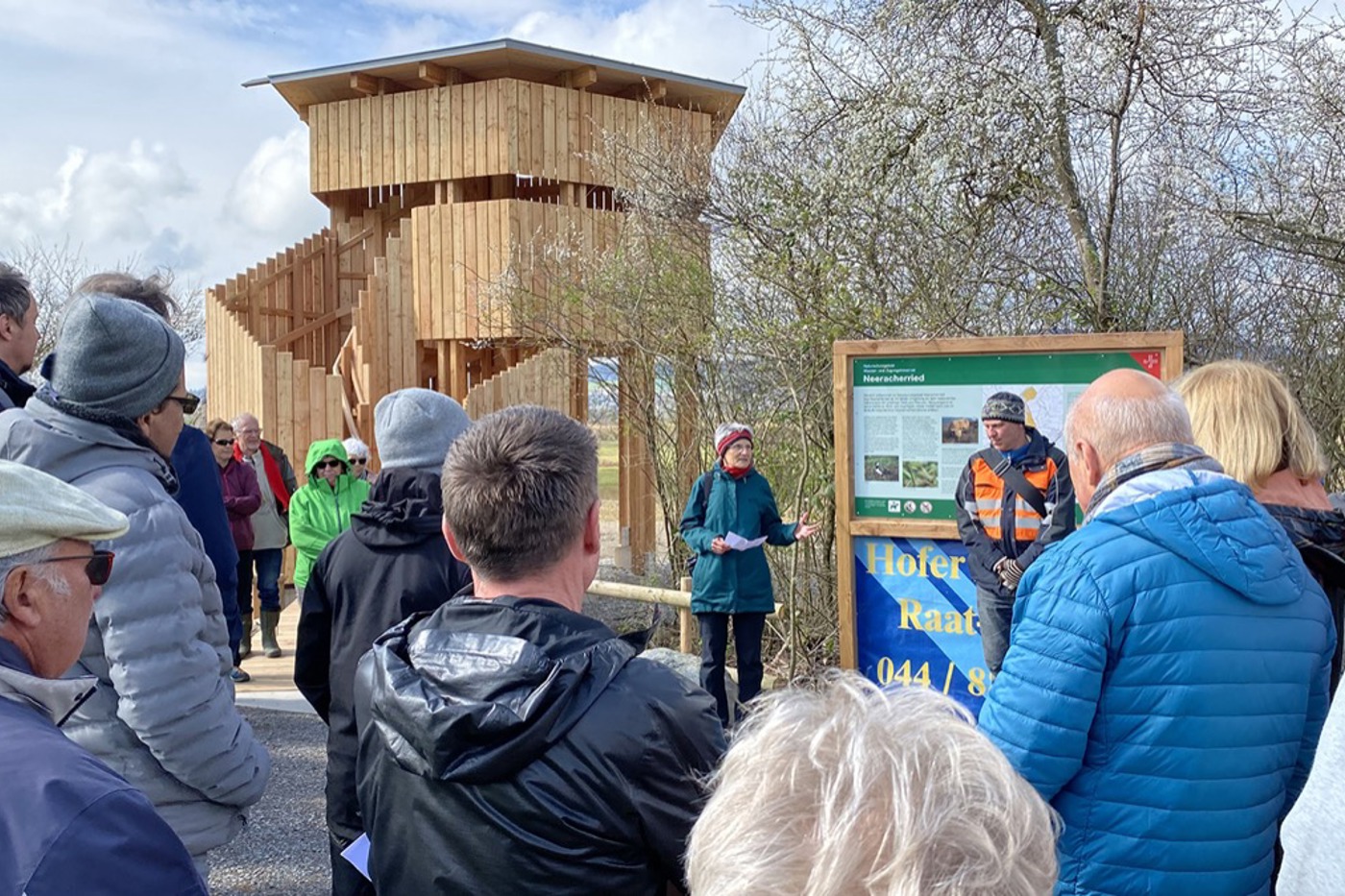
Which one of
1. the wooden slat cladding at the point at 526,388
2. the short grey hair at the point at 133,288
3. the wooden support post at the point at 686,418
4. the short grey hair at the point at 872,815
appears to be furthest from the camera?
the wooden slat cladding at the point at 526,388

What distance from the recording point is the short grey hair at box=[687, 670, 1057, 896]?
101 centimetres

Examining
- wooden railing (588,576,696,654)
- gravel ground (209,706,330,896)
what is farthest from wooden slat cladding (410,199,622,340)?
gravel ground (209,706,330,896)

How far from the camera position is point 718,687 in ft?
22.8

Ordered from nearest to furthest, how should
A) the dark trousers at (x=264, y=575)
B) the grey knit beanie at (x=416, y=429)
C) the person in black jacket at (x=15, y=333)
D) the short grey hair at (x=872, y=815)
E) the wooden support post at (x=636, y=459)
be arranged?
the short grey hair at (x=872, y=815)
the grey knit beanie at (x=416, y=429)
the person in black jacket at (x=15, y=333)
the dark trousers at (x=264, y=575)
the wooden support post at (x=636, y=459)

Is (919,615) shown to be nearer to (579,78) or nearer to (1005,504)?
(1005,504)

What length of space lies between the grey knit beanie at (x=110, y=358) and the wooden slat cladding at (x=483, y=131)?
12.5 metres

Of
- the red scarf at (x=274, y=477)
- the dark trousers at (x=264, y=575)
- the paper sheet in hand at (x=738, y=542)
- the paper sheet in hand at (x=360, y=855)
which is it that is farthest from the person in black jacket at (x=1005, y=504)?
the red scarf at (x=274, y=477)

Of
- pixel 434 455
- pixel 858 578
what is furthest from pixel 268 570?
pixel 434 455

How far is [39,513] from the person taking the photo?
5.60 ft

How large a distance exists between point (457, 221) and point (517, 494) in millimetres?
13816

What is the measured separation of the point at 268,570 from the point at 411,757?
300 inches

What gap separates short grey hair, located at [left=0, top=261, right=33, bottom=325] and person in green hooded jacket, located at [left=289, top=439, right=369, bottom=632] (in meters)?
3.79

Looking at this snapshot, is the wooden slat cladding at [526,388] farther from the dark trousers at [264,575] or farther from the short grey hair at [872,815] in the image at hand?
the short grey hair at [872,815]

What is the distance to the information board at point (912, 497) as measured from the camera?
555 cm
